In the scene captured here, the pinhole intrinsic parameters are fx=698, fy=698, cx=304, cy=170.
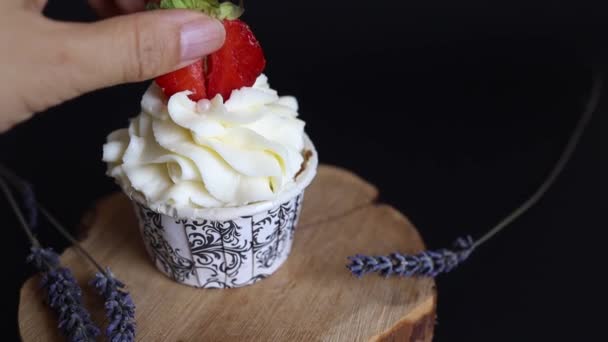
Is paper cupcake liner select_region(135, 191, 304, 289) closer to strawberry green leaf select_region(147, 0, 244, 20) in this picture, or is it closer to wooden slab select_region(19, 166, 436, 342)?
wooden slab select_region(19, 166, 436, 342)

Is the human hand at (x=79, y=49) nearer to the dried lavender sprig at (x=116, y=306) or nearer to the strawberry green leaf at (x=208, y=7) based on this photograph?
the strawberry green leaf at (x=208, y=7)

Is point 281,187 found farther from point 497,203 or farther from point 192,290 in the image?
point 497,203

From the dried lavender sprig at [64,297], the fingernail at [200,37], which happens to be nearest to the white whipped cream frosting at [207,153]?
the fingernail at [200,37]

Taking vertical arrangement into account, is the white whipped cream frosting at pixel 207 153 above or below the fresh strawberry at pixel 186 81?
below

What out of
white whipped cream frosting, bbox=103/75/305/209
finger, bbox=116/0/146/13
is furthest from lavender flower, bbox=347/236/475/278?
finger, bbox=116/0/146/13

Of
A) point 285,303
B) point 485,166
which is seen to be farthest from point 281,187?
point 485,166

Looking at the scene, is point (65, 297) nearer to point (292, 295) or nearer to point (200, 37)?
point (292, 295)
